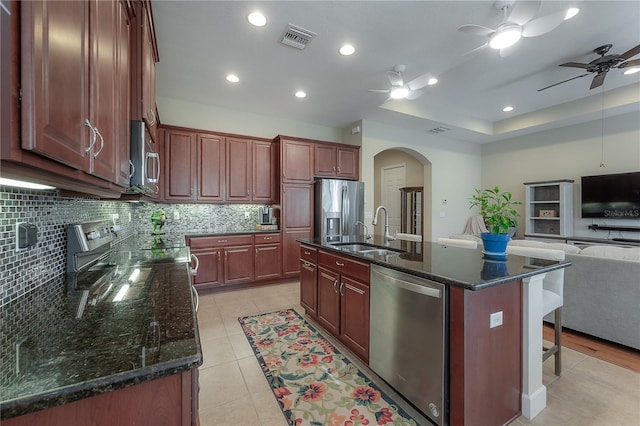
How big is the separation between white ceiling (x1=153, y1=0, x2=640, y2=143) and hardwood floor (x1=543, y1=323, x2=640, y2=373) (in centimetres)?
320

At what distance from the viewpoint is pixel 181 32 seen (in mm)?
2658

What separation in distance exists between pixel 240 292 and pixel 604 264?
14.3 feet

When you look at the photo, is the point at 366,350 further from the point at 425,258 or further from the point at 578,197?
the point at 578,197

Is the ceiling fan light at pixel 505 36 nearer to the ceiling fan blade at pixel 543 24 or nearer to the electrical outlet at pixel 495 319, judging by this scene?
the ceiling fan blade at pixel 543 24

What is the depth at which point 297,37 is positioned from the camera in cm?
275

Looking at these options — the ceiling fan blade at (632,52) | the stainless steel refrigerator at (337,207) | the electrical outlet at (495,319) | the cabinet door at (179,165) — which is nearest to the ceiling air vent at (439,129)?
the stainless steel refrigerator at (337,207)

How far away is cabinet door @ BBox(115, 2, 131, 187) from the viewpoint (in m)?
1.22

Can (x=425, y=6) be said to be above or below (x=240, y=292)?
above

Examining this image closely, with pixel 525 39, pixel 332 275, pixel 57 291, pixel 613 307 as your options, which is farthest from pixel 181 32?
pixel 613 307

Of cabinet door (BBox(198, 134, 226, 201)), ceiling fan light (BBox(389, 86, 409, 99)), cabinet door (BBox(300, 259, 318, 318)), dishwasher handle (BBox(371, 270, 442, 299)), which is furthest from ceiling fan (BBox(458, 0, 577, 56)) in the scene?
cabinet door (BBox(198, 134, 226, 201))

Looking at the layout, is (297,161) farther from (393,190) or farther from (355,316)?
(393,190)

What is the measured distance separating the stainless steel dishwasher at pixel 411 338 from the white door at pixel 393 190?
544cm

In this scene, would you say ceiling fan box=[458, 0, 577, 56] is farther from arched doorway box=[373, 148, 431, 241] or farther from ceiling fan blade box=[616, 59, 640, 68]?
arched doorway box=[373, 148, 431, 241]

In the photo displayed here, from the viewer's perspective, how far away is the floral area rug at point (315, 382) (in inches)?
65.1
